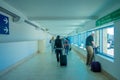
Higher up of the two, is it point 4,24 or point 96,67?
point 4,24

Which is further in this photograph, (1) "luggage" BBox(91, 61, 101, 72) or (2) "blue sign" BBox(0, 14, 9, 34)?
(1) "luggage" BBox(91, 61, 101, 72)

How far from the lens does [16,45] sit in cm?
722

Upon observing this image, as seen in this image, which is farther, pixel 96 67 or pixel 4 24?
pixel 96 67

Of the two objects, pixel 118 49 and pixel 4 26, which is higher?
pixel 4 26

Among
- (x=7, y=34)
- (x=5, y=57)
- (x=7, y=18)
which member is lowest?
(x=5, y=57)

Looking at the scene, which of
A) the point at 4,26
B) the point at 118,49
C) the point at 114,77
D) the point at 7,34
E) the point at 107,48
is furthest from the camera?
the point at 107,48

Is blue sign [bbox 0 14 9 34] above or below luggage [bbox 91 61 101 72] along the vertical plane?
above

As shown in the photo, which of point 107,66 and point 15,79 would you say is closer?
point 15,79

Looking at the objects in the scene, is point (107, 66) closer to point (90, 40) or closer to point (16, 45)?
point (90, 40)

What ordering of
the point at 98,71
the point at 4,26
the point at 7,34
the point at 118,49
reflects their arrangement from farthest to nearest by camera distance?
1. the point at 98,71
2. the point at 7,34
3. the point at 4,26
4. the point at 118,49

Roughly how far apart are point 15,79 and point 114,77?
122 inches

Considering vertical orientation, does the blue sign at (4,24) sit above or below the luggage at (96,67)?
above

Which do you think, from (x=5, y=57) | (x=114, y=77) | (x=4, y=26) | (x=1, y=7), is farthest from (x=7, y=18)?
(x=114, y=77)

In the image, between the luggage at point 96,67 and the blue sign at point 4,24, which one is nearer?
the blue sign at point 4,24
